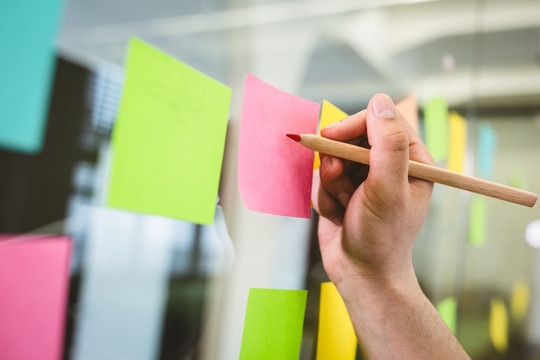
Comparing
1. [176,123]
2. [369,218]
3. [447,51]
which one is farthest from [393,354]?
[447,51]

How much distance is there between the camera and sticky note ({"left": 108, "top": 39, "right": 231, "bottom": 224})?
30cm

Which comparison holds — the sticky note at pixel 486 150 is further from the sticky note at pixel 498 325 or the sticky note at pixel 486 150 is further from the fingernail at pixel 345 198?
the fingernail at pixel 345 198

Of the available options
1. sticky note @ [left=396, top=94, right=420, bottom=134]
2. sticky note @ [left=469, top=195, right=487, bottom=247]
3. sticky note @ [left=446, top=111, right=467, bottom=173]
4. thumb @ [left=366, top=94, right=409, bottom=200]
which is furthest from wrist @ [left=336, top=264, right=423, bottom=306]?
sticky note @ [left=469, top=195, right=487, bottom=247]

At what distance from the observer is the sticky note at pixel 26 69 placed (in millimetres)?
239

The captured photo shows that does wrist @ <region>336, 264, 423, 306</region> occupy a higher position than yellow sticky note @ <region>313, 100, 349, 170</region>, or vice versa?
yellow sticky note @ <region>313, 100, 349, 170</region>

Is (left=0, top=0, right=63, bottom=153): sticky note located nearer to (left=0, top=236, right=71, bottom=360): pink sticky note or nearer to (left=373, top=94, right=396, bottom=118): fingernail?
(left=0, top=236, right=71, bottom=360): pink sticky note

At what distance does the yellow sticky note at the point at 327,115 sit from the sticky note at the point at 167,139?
13cm

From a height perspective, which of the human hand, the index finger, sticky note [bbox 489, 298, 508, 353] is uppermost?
the index finger

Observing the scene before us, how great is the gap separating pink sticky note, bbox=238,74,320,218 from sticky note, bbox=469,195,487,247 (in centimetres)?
73

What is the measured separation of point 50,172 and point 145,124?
0.24ft

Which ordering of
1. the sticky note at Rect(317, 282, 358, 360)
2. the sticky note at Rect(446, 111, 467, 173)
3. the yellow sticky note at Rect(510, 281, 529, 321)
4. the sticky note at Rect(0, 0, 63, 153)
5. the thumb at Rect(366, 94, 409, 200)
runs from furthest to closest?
the yellow sticky note at Rect(510, 281, 529, 321) → the sticky note at Rect(446, 111, 467, 173) → the sticky note at Rect(317, 282, 358, 360) → the thumb at Rect(366, 94, 409, 200) → the sticky note at Rect(0, 0, 63, 153)

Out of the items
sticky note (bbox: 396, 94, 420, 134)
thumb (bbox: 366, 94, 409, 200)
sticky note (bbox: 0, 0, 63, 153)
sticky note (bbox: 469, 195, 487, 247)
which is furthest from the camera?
sticky note (bbox: 469, 195, 487, 247)

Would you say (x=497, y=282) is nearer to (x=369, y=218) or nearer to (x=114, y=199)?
(x=369, y=218)

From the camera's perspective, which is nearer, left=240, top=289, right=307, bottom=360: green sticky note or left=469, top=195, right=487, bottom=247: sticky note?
left=240, top=289, right=307, bottom=360: green sticky note
